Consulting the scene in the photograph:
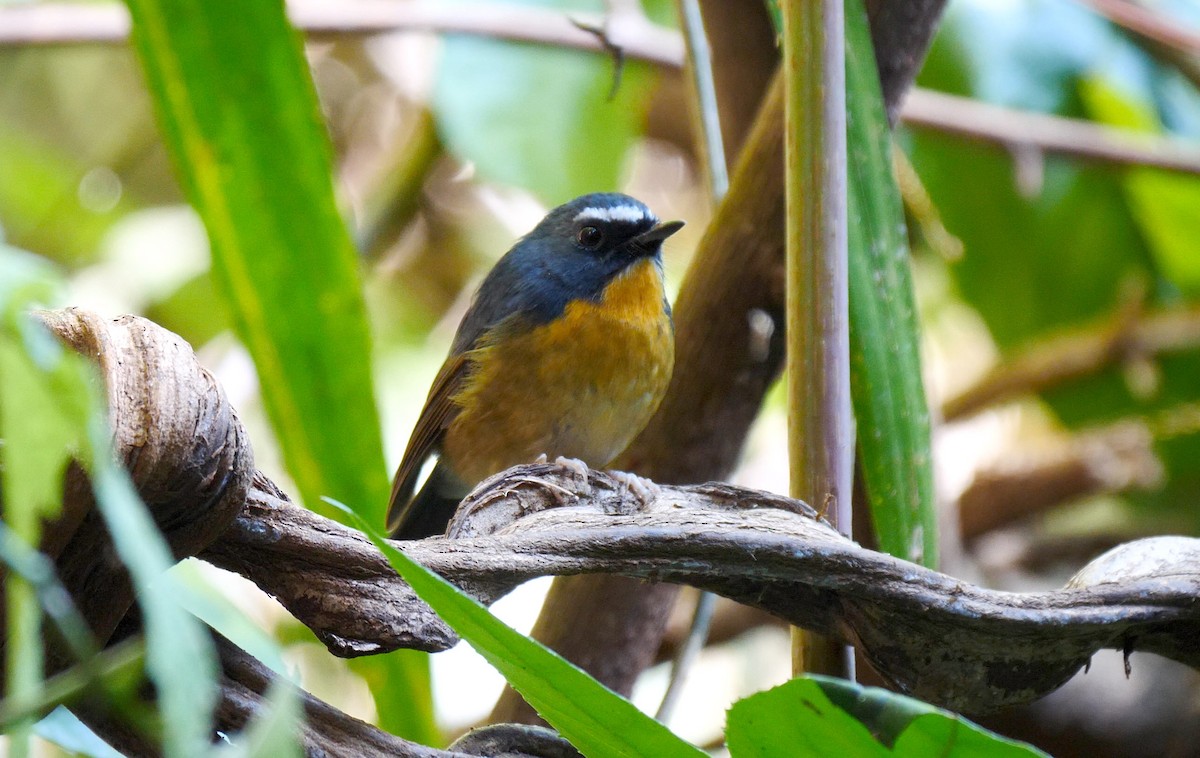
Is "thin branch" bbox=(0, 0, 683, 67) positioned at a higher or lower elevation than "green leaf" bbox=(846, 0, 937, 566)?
higher

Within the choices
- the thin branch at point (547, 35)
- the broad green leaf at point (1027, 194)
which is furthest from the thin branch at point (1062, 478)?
the thin branch at point (547, 35)

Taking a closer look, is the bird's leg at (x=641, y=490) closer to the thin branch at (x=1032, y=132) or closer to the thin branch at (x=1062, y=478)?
the thin branch at (x=1032, y=132)

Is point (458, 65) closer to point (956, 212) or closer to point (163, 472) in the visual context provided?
point (956, 212)

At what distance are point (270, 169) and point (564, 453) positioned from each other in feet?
3.01

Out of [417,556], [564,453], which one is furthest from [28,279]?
[564,453]

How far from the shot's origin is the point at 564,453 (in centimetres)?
225

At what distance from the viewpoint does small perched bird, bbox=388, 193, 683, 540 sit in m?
2.14

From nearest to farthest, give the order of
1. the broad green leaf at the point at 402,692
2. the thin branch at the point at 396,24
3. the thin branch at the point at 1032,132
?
the broad green leaf at the point at 402,692 < the thin branch at the point at 396,24 < the thin branch at the point at 1032,132

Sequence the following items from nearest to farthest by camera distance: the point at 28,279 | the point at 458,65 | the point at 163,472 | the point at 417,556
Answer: the point at 28,279 → the point at 163,472 → the point at 417,556 → the point at 458,65

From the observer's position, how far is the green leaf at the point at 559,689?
0.76m

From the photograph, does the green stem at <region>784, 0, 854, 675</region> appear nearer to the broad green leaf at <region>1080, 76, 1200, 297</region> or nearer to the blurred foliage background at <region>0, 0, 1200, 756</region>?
the blurred foliage background at <region>0, 0, 1200, 756</region>

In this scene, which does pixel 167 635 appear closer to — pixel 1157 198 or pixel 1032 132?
pixel 1032 132

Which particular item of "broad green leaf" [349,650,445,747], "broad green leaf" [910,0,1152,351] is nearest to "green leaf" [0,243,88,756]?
"broad green leaf" [349,650,445,747]

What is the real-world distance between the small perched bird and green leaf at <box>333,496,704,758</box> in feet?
4.15
